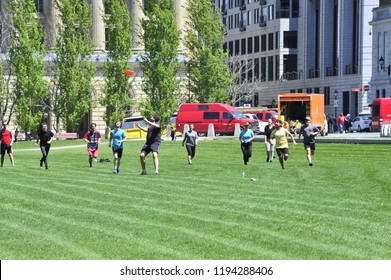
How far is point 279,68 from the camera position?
126812mm

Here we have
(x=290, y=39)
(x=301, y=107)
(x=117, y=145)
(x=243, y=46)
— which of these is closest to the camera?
(x=117, y=145)

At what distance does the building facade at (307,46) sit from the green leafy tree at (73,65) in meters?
27.7

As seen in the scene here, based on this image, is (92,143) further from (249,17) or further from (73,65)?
(249,17)

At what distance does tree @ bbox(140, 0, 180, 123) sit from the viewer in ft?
268

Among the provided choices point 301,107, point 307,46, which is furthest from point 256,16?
point 301,107

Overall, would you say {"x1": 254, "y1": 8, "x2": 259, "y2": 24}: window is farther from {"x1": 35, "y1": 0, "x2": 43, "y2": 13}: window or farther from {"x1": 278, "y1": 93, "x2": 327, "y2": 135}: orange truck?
{"x1": 278, "y1": 93, "x2": 327, "y2": 135}: orange truck

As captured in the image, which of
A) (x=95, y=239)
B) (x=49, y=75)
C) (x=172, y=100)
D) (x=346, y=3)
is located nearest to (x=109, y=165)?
(x=95, y=239)

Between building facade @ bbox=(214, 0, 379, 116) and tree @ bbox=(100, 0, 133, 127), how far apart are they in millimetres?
25305

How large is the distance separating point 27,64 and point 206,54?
13.2 metres

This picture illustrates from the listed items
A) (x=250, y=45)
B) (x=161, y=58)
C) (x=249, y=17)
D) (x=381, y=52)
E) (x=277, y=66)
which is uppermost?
(x=249, y=17)

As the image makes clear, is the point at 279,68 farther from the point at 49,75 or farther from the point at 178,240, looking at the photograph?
the point at 178,240

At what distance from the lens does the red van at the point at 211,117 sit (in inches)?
3228

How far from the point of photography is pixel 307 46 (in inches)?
4862

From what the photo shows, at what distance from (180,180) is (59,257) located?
17.6 metres
